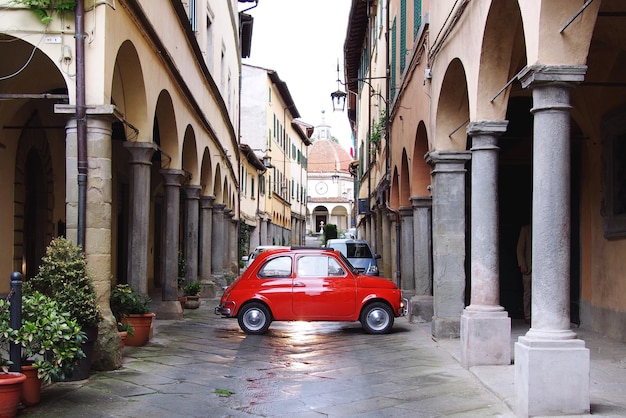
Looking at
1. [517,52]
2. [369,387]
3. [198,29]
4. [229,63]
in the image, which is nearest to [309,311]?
[369,387]

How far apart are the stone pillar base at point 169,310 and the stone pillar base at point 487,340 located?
25.9ft

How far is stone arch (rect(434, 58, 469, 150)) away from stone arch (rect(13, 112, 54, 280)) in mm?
7574

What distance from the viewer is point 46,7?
363 inches

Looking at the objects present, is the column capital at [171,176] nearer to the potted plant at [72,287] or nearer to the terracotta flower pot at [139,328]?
the terracotta flower pot at [139,328]

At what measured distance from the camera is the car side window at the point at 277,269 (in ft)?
44.9

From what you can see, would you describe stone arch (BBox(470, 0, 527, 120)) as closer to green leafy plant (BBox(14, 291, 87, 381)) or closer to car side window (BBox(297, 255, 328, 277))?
car side window (BBox(297, 255, 328, 277))

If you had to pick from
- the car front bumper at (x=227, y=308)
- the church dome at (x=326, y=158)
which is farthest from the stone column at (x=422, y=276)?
the church dome at (x=326, y=158)

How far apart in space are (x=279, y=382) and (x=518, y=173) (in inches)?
376

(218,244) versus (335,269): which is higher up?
(218,244)

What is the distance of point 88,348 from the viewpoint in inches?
337

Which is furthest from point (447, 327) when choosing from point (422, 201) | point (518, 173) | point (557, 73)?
point (557, 73)

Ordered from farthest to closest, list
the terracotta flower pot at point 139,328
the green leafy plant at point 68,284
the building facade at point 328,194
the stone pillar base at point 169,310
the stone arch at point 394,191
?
the building facade at point 328,194 < the stone arch at point 394,191 < the stone pillar base at point 169,310 < the terracotta flower pot at point 139,328 < the green leafy plant at point 68,284

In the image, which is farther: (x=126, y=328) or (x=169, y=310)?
(x=169, y=310)

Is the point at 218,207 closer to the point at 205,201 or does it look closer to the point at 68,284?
the point at 205,201
